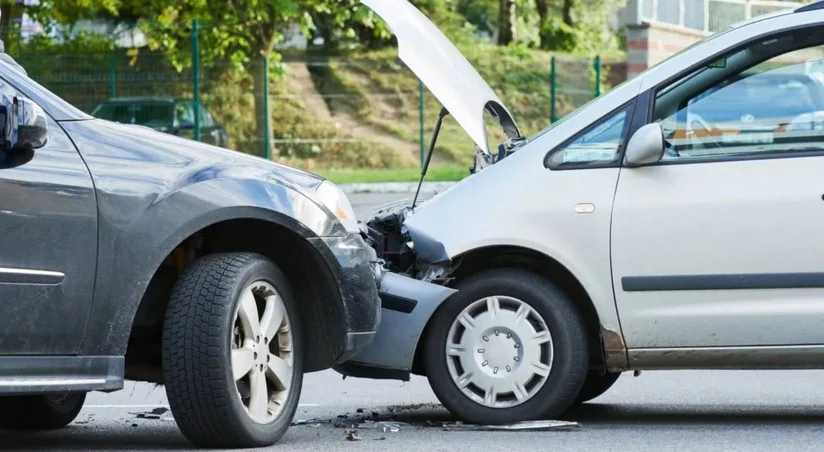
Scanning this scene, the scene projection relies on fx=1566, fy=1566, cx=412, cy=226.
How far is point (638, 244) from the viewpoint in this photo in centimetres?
658

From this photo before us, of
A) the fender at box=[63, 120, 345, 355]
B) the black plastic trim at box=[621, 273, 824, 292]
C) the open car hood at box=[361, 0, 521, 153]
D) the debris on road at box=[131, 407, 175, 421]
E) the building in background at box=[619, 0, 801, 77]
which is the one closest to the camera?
the fender at box=[63, 120, 345, 355]

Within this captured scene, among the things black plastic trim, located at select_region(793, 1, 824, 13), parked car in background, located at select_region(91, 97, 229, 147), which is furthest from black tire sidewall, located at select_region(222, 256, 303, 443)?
parked car in background, located at select_region(91, 97, 229, 147)

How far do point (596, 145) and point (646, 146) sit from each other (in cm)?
27

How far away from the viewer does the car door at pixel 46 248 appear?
17.0ft

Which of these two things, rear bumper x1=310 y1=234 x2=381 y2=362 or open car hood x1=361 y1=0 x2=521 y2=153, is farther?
open car hood x1=361 y1=0 x2=521 y2=153

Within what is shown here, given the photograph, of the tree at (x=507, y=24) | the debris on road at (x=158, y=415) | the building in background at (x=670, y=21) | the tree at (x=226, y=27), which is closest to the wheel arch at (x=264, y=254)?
the debris on road at (x=158, y=415)

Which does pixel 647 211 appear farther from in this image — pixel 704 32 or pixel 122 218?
pixel 704 32

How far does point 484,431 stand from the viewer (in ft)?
21.7

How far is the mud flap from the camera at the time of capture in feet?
21.9

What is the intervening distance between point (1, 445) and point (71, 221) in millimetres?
1472

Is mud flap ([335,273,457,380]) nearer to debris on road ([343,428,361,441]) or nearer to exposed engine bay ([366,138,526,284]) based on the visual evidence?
exposed engine bay ([366,138,526,284])

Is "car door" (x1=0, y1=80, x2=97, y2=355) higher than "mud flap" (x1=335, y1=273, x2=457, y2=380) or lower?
higher

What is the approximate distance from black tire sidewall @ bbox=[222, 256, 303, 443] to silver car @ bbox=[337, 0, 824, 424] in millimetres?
653

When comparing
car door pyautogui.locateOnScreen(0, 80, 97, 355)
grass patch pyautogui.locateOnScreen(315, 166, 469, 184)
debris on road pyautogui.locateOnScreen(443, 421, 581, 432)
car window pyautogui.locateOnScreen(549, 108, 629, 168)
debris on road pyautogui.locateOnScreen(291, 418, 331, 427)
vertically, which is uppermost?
car window pyautogui.locateOnScreen(549, 108, 629, 168)
